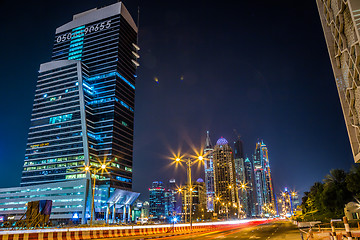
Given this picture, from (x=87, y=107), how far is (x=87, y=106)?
112cm

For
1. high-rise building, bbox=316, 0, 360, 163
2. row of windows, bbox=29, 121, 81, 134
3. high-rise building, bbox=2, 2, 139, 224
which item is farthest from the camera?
row of windows, bbox=29, 121, 81, 134

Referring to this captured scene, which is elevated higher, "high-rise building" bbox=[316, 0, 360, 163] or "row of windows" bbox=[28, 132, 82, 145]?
"row of windows" bbox=[28, 132, 82, 145]

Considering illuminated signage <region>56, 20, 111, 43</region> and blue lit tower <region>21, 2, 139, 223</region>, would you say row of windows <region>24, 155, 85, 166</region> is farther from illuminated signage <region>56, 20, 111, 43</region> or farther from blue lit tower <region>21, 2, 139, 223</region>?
illuminated signage <region>56, 20, 111, 43</region>

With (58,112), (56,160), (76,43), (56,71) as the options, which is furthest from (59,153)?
(76,43)

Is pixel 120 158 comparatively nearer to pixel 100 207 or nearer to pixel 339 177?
pixel 100 207

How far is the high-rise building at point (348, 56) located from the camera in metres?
17.7

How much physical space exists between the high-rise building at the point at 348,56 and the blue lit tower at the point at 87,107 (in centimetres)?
13090

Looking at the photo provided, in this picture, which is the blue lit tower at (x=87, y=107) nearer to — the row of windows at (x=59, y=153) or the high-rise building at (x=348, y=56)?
the row of windows at (x=59, y=153)

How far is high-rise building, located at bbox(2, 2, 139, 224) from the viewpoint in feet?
479

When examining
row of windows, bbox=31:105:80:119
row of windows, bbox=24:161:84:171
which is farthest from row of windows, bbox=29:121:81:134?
row of windows, bbox=24:161:84:171

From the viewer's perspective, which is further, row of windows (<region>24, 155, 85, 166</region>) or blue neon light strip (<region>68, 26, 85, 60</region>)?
blue neon light strip (<region>68, 26, 85, 60</region>)

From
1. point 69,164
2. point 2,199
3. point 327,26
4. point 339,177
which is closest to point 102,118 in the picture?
point 69,164

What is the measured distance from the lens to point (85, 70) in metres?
168

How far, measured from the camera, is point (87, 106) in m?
159
